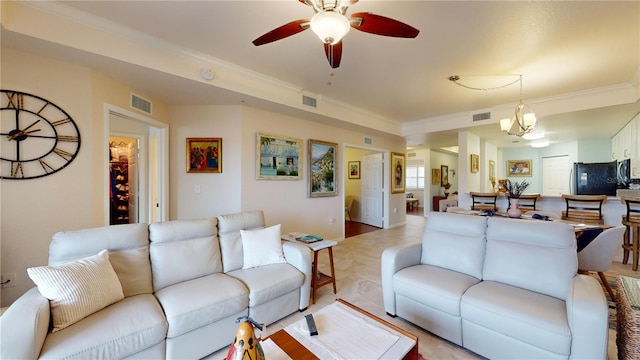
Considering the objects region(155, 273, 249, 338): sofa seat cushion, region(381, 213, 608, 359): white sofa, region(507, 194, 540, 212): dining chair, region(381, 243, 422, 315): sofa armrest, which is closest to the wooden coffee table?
region(155, 273, 249, 338): sofa seat cushion

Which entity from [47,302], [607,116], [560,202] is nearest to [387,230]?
[560,202]

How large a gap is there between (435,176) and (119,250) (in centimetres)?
918

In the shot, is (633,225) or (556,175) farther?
(556,175)

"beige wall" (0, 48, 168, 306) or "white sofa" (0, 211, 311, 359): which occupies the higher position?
"beige wall" (0, 48, 168, 306)

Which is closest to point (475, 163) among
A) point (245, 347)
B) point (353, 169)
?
point (353, 169)

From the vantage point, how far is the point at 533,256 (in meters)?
1.85

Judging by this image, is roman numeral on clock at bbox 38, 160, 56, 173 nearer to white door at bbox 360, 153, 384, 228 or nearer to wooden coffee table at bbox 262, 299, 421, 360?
wooden coffee table at bbox 262, 299, 421, 360

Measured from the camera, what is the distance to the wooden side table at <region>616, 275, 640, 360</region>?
1345 millimetres

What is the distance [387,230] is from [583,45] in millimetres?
Answer: 4499

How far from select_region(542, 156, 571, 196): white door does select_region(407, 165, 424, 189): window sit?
374 cm

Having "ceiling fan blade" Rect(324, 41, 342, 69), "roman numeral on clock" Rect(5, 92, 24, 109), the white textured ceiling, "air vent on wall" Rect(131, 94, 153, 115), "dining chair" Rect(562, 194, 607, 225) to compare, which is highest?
the white textured ceiling

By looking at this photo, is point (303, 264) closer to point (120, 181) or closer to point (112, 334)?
point (112, 334)

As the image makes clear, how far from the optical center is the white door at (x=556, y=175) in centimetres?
714

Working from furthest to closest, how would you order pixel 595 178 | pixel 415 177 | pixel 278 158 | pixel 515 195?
1. pixel 415 177
2. pixel 595 178
3. pixel 278 158
4. pixel 515 195
